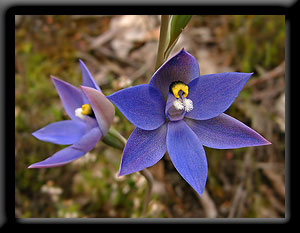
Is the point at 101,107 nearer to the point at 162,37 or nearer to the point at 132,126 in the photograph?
the point at 162,37

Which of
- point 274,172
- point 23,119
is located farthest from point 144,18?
point 274,172

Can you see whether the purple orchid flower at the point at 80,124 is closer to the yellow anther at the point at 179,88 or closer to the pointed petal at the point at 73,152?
the pointed petal at the point at 73,152

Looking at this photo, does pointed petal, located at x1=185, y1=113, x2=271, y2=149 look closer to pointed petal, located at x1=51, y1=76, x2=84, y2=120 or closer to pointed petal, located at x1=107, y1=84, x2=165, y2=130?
pointed petal, located at x1=107, y1=84, x2=165, y2=130

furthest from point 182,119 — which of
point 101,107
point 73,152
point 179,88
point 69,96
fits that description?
point 69,96

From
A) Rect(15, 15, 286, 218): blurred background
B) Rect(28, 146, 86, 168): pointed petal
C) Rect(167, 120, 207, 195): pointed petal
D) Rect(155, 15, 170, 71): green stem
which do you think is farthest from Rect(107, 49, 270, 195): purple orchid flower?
Rect(15, 15, 286, 218): blurred background
